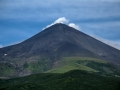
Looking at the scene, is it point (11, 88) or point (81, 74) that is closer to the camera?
point (11, 88)

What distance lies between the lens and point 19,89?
509ft

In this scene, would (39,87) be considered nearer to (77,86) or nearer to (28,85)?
(28,85)

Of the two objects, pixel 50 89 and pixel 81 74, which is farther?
pixel 81 74

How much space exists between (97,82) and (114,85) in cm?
1347

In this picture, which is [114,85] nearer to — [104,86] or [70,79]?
[104,86]

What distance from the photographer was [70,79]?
17438 cm

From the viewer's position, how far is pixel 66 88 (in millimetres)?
154625

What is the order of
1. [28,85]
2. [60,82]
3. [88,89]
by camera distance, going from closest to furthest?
[88,89]
[28,85]
[60,82]

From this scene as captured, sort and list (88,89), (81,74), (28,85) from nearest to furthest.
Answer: (88,89)
(28,85)
(81,74)

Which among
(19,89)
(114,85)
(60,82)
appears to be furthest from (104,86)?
(19,89)

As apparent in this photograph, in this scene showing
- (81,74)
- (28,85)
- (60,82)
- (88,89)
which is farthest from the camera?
(81,74)

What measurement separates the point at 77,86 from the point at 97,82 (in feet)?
69.0

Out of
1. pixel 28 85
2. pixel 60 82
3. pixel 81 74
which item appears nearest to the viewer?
pixel 28 85

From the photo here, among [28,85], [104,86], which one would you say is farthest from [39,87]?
[104,86]
